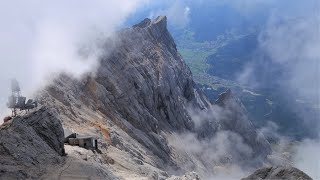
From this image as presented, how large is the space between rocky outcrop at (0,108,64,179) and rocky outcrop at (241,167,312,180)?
989 inches

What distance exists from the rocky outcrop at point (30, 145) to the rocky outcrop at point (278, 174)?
82.4ft

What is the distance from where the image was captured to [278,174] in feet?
91.4

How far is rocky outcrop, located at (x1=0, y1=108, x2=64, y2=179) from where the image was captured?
47.2 meters


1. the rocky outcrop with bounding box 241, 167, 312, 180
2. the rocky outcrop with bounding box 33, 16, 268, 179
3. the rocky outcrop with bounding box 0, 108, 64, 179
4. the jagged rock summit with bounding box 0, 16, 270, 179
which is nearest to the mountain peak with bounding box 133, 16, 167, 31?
the rocky outcrop with bounding box 33, 16, 268, 179

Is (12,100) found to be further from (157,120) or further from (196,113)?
(196,113)

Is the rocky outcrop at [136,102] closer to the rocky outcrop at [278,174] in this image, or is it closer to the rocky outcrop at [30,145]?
the rocky outcrop at [30,145]

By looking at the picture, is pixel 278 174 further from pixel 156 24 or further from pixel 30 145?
pixel 156 24

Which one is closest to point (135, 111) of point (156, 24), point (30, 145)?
point (156, 24)

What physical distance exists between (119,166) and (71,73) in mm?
32083

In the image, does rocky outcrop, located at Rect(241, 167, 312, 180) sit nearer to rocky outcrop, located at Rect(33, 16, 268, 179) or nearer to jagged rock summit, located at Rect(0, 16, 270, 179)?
jagged rock summit, located at Rect(0, 16, 270, 179)

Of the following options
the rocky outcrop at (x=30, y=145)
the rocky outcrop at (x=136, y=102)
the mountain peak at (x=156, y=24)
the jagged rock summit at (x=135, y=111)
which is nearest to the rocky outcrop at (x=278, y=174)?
the rocky outcrop at (x=30, y=145)

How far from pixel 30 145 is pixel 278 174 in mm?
29592

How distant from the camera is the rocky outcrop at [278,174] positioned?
27.2 meters

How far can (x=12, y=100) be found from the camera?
61.4m
